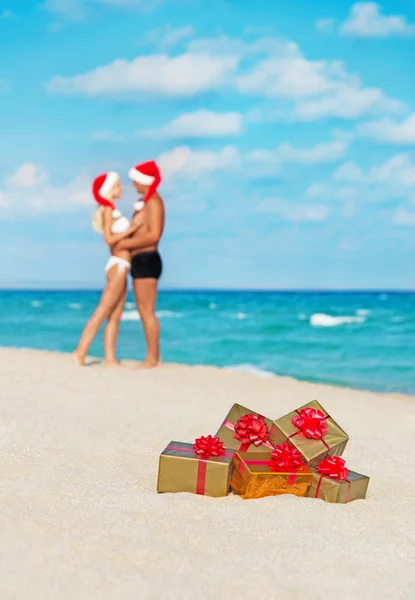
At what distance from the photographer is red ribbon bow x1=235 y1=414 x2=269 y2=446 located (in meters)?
3.85

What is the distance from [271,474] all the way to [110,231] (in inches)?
219

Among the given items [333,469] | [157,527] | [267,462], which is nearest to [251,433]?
[267,462]

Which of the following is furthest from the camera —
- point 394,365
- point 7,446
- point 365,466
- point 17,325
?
point 17,325

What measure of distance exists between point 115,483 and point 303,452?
1.00 meters

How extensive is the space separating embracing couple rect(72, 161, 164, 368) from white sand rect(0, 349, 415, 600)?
3068 millimetres

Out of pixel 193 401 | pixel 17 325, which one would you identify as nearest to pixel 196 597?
pixel 193 401

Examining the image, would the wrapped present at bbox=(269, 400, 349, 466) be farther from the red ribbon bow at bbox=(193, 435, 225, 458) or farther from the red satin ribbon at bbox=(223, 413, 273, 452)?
the red ribbon bow at bbox=(193, 435, 225, 458)

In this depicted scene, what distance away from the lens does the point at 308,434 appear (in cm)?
383

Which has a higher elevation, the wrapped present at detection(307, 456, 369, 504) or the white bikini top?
the white bikini top

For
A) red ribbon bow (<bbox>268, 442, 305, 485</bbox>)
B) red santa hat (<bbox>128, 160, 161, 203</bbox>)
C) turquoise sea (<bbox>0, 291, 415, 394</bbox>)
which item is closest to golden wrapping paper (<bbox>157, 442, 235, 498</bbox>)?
red ribbon bow (<bbox>268, 442, 305, 485</bbox>)

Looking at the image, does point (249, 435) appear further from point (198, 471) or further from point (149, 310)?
point (149, 310)

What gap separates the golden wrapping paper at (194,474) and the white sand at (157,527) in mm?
73

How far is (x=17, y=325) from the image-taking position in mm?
29328

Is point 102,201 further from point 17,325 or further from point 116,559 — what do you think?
point 17,325
